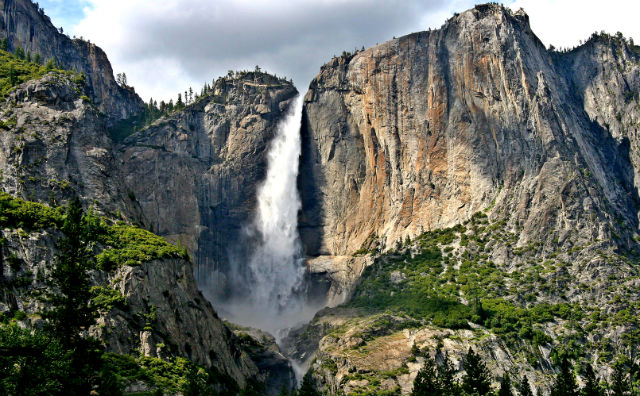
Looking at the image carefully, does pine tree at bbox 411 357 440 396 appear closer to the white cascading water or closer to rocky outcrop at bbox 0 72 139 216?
rocky outcrop at bbox 0 72 139 216

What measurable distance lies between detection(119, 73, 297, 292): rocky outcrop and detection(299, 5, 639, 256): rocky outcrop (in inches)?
451

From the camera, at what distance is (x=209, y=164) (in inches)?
5674

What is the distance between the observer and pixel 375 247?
126m

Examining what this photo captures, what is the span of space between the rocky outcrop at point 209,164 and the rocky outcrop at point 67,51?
2645 centimetres

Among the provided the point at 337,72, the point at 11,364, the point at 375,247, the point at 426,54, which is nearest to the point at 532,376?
the point at 375,247

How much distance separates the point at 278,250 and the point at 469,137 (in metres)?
48.2

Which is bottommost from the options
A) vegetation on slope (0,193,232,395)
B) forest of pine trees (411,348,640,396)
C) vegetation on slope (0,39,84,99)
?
forest of pine trees (411,348,640,396)

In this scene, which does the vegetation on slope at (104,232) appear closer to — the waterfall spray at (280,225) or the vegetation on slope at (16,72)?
the vegetation on slope at (16,72)

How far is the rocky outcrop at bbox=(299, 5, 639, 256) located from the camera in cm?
10819

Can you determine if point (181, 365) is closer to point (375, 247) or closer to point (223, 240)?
point (375, 247)

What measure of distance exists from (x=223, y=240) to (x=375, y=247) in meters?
35.1

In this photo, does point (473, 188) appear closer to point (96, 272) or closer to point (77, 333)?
point (96, 272)

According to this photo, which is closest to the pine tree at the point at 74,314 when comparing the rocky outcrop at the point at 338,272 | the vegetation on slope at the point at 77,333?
the vegetation on slope at the point at 77,333

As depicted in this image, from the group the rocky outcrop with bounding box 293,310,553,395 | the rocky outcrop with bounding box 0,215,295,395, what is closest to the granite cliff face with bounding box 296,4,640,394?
the rocky outcrop with bounding box 293,310,553,395
